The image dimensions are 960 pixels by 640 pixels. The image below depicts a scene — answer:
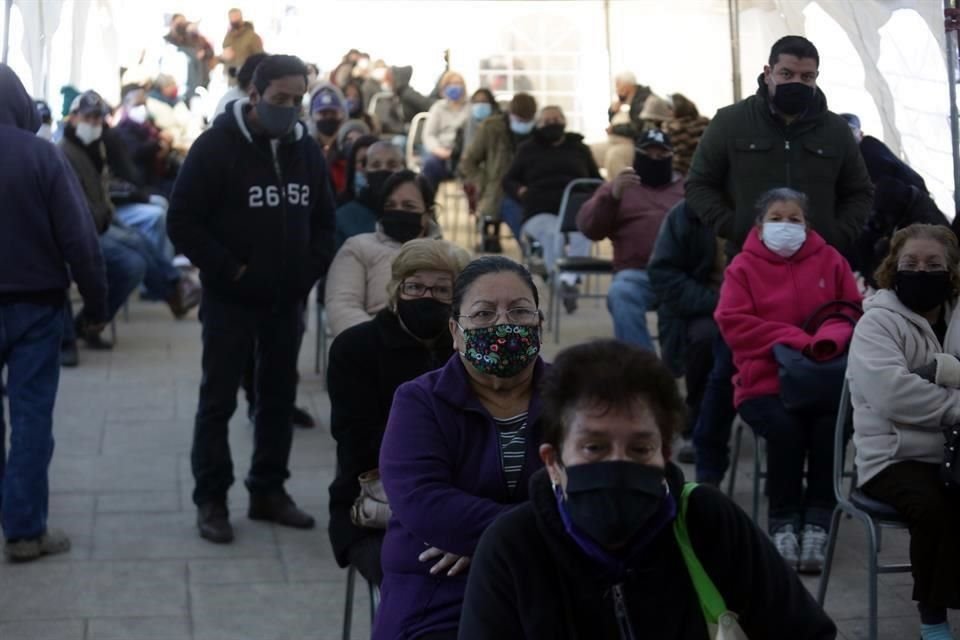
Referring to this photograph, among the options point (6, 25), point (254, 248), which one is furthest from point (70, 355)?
point (254, 248)

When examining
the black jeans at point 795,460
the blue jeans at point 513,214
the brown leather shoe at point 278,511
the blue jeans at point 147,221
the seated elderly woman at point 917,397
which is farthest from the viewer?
the blue jeans at point 513,214

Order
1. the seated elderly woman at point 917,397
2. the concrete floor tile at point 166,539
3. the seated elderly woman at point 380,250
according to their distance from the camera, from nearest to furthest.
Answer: the seated elderly woman at point 917,397
the concrete floor tile at point 166,539
the seated elderly woman at point 380,250

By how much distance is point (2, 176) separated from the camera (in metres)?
5.66

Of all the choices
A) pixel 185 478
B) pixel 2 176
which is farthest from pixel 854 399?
pixel 185 478

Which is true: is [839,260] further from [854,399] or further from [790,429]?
[854,399]

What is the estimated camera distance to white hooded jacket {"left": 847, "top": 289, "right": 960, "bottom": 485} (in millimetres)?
4844

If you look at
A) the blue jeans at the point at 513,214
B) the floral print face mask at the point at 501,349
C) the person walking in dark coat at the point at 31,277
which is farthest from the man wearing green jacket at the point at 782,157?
the blue jeans at the point at 513,214

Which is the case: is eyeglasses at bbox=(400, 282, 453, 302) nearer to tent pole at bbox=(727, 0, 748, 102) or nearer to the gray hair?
the gray hair

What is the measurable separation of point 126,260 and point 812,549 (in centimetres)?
594

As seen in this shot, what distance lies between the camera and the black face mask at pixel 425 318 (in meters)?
4.48

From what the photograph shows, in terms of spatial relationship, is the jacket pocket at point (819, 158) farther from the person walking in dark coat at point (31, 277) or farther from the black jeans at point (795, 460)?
the person walking in dark coat at point (31, 277)

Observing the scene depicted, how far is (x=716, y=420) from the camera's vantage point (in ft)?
21.9

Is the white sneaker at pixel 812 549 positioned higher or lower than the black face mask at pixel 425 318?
lower

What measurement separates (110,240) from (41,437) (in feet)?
16.3
